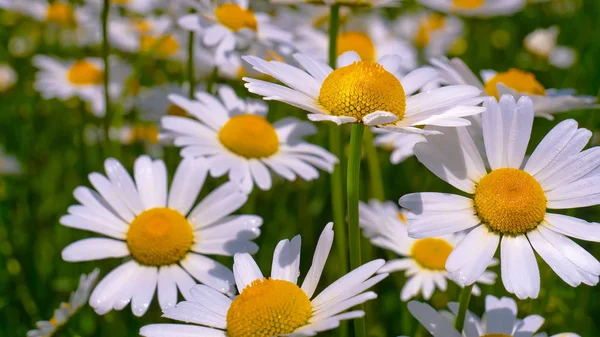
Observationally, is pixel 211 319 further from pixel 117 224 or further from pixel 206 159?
pixel 206 159

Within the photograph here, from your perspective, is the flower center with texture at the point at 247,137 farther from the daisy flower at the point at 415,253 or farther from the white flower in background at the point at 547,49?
the white flower in background at the point at 547,49

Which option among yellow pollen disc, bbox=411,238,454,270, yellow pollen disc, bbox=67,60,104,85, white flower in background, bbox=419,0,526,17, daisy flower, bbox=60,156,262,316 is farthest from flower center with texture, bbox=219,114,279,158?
white flower in background, bbox=419,0,526,17

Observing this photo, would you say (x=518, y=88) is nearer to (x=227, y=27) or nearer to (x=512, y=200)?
(x=512, y=200)

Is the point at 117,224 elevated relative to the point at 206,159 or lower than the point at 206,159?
lower

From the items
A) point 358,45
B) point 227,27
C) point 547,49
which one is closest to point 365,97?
point 227,27

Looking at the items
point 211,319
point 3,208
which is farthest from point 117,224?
point 3,208

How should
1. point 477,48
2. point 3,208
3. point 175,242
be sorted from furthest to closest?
1. point 477,48
2. point 3,208
3. point 175,242

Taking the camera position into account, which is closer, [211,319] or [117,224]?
[211,319]
